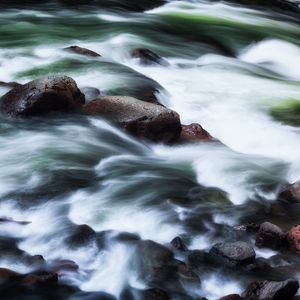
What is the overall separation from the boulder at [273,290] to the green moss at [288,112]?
4.78 m

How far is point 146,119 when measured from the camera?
25.6 ft

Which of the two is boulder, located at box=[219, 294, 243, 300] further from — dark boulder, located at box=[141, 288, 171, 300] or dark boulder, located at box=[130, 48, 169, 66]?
dark boulder, located at box=[130, 48, 169, 66]

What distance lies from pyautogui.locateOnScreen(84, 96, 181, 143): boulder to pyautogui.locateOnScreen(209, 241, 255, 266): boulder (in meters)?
2.78

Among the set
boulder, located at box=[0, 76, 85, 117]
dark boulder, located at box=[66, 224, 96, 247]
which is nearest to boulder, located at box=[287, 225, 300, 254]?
dark boulder, located at box=[66, 224, 96, 247]

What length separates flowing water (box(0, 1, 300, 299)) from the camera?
5422 millimetres

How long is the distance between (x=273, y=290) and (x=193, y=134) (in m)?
3.83

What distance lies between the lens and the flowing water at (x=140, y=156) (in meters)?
5.42

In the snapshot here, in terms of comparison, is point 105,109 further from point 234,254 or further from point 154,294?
point 154,294

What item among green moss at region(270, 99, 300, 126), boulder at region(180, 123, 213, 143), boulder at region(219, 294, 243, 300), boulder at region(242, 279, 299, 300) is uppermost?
boulder at region(242, 279, 299, 300)

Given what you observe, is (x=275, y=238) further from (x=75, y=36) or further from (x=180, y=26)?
(x=180, y=26)

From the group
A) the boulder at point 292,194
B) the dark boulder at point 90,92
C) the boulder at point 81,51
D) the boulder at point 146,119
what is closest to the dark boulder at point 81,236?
the boulder at point 292,194

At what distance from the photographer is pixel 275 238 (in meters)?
5.44

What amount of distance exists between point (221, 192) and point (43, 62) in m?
5.07

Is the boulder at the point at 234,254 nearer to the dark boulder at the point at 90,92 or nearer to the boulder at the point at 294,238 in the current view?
the boulder at the point at 294,238
